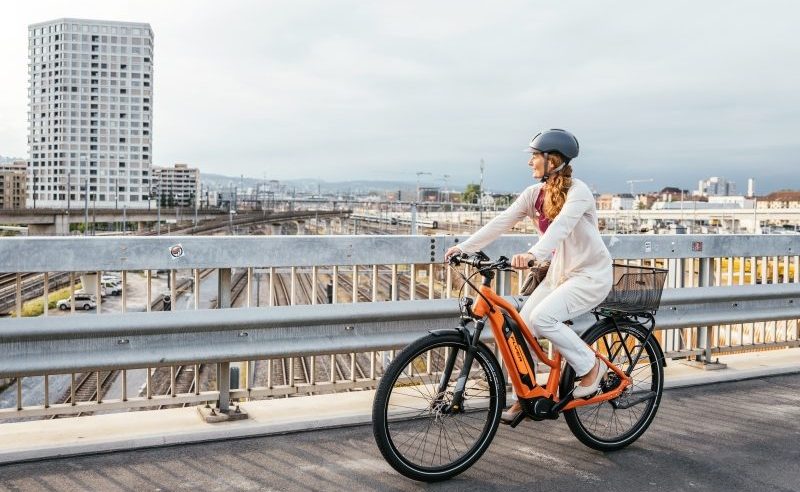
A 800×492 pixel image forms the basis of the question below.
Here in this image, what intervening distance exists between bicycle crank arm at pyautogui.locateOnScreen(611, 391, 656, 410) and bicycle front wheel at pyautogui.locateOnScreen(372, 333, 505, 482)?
94cm

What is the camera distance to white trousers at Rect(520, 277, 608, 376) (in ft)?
15.1

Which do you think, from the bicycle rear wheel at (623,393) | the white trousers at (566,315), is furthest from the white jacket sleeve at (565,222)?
the bicycle rear wheel at (623,393)

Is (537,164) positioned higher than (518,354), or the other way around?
(537,164)

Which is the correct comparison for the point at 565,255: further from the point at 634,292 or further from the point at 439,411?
the point at 439,411

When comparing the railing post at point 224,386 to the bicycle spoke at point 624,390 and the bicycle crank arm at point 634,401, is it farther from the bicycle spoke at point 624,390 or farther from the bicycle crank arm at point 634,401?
the bicycle crank arm at point 634,401

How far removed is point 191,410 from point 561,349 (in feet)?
8.73

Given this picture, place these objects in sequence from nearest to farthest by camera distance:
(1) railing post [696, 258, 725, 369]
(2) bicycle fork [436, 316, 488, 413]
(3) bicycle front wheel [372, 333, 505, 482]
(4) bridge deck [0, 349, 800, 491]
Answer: (3) bicycle front wheel [372, 333, 505, 482], (4) bridge deck [0, 349, 800, 491], (2) bicycle fork [436, 316, 488, 413], (1) railing post [696, 258, 725, 369]

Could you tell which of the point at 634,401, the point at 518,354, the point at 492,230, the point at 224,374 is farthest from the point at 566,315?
the point at 224,374

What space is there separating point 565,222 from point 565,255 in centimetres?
37

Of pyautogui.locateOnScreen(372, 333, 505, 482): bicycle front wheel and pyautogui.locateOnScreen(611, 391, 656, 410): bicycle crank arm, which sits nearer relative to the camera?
pyautogui.locateOnScreen(372, 333, 505, 482): bicycle front wheel

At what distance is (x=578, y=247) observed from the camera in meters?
4.80

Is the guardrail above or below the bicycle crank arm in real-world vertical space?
above

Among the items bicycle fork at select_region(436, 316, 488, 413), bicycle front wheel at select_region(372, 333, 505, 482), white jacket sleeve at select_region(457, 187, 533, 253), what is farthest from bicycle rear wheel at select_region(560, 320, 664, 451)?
white jacket sleeve at select_region(457, 187, 533, 253)

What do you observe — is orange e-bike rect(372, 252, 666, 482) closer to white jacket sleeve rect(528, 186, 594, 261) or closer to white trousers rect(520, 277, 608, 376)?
white trousers rect(520, 277, 608, 376)
